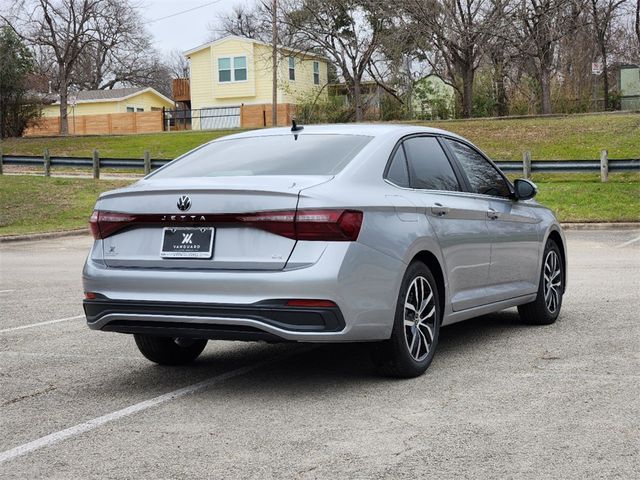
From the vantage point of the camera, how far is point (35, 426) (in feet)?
16.9

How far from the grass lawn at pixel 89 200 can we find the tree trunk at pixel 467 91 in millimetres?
16159

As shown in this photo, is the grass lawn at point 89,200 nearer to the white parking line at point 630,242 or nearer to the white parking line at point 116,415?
the white parking line at point 630,242

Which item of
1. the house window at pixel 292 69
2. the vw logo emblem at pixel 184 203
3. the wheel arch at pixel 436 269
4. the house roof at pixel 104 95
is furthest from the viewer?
the house roof at pixel 104 95

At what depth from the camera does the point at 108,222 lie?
19.9 feet

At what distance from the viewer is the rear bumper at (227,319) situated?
17.8 ft

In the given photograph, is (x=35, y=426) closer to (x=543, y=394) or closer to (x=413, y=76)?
(x=543, y=394)

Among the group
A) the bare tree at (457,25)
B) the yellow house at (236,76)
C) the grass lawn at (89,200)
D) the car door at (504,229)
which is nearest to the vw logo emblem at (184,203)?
the car door at (504,229)

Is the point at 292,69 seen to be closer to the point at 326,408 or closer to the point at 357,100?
the point at 357,100

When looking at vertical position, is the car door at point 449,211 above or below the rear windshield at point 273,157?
below

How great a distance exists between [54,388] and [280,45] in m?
48.6

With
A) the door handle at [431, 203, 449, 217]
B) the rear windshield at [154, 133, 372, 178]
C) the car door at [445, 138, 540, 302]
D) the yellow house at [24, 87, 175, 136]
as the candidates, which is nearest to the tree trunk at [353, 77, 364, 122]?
the yellow house at [24, 87, 175, 136]

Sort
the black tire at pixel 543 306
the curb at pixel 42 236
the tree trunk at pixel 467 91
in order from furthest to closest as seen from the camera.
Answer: the tree trunk at pixel 467 91 < the curb at pixel 42 236 < the black tire at pixel 543 306

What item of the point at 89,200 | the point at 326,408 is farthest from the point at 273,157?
the point at 89,200

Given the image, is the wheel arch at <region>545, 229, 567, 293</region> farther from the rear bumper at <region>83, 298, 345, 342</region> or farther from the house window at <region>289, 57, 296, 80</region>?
the house window at <region>289, 57, 296, 80</region>
